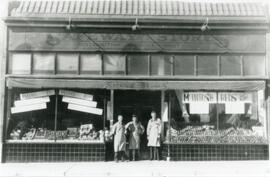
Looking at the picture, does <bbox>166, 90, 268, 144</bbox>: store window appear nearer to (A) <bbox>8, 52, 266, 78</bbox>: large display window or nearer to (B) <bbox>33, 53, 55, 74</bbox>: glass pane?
(A) <bbox>8, 52, 266, 78</bbox>: large display window

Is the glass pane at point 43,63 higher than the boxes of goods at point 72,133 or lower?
higher

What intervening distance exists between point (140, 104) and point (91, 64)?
98.2 inches

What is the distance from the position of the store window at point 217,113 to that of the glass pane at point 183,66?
75cm

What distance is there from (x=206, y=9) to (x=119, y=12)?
11.4 feet

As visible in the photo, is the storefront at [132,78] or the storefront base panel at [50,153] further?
the storefront at [132,78]

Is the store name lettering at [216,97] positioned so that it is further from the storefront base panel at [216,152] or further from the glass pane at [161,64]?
the storefront base panel at [216,152]

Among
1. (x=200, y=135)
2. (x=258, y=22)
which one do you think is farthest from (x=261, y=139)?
(x=258, y=22)

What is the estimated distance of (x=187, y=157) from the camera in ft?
52.2

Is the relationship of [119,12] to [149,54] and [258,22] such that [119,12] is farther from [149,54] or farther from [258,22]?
[258,22]

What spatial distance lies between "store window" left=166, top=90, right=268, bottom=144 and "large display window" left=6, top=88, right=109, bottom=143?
2.92 meters

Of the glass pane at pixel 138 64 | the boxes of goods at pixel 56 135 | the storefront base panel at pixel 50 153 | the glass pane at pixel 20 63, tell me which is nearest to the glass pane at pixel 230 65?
the glass pane at pixel 138 64

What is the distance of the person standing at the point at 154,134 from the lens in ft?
52.4

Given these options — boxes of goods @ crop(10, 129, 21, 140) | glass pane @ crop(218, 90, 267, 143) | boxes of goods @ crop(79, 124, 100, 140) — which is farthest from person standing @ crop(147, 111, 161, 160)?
boxes of goods @ crop(10, 129, 21, 140)

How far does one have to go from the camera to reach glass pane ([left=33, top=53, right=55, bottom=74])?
52.9ft
